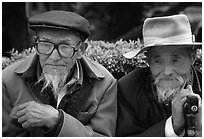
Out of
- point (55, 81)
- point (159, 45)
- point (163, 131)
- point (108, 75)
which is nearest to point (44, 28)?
point (55, 81)

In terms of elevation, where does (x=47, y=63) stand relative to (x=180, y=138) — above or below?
above

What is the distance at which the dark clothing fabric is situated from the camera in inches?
134

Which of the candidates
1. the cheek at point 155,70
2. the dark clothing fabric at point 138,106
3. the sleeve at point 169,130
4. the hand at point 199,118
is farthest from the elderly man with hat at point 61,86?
the hand at point 199,118

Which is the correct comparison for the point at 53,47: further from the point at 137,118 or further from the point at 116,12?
the point at 116,12

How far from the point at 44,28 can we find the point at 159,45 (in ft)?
2.63

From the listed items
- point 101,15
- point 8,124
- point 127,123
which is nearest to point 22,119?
point 8,124

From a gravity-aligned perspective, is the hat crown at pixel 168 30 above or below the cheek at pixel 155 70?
above

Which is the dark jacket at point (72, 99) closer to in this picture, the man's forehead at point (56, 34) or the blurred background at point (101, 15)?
the man's forehead at point (56, 34)

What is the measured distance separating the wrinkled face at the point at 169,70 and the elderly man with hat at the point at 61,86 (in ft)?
1.06

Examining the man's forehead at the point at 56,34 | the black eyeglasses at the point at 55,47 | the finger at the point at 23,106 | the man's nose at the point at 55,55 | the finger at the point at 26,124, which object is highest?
the man's forehead at the point at 56,34

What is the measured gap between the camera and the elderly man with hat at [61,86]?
3150 millimetres

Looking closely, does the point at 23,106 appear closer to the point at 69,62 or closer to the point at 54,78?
the point at 54,78

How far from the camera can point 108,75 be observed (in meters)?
3.42

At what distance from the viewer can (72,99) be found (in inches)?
129
